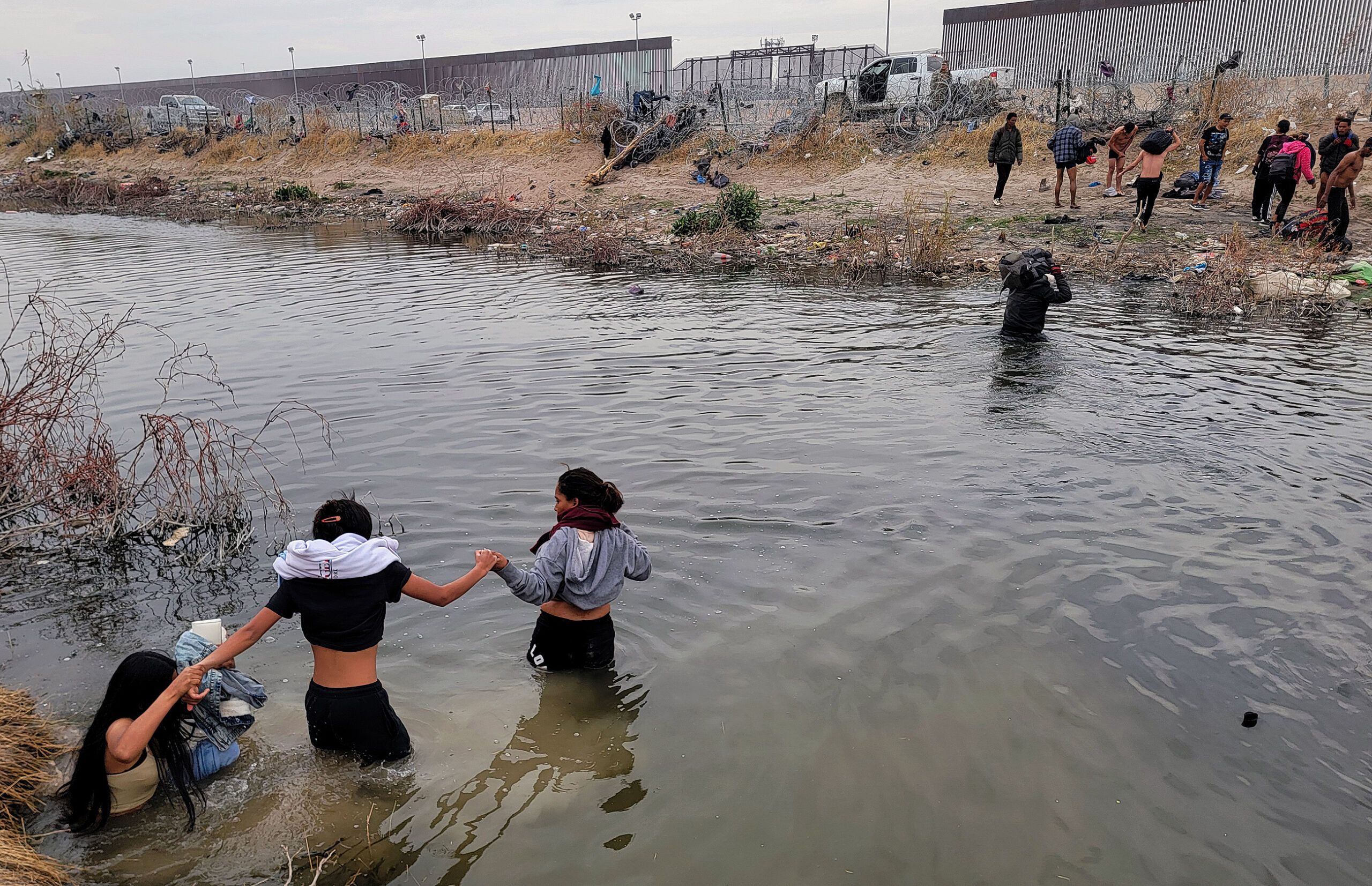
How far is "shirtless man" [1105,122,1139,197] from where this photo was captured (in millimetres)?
17906

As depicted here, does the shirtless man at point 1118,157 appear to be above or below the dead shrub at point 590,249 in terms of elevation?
above

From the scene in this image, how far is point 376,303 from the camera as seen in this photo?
13.9 meters

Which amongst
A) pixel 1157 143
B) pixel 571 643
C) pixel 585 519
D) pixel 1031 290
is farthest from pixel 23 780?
pixel 1157 143

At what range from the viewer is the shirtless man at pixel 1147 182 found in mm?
15664

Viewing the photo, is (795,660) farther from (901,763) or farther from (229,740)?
(229,740)

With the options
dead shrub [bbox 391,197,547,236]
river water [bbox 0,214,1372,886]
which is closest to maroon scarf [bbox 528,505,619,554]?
river water [bbox 0,214,1372,886]

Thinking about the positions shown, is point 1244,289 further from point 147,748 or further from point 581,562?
point 147,748

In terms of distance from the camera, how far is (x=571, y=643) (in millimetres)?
4504

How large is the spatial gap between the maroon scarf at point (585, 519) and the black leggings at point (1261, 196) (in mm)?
15975

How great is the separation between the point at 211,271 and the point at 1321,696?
1776 centimetres

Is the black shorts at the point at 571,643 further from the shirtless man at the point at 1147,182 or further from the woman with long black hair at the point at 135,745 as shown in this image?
the shirtless man at the point at 1147,182

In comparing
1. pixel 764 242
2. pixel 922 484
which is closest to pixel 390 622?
pixel 922 484

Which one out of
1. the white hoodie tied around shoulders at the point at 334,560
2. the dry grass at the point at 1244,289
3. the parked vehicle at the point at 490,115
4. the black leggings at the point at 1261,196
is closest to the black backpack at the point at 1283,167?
the black leggings at the point at 1261,196

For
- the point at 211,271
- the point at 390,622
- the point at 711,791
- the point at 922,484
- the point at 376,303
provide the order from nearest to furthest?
the point at 711,791
the point at 390,622
the point at 922,484
the point at 376,303
the point at 211,271
